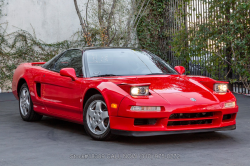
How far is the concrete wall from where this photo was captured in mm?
14195

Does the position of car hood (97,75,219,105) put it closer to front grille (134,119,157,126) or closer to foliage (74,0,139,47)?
front grille (134,119,157,126)

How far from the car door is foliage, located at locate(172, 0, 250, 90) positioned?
18.3ft

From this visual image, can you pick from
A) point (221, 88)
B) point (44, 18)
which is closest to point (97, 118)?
point (221, 88)

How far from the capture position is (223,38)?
37.7 ft

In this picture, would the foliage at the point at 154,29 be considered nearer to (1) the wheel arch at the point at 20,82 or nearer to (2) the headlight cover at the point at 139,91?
(1) the wheel arch at the point at 20,82

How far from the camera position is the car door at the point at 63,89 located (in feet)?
19.4

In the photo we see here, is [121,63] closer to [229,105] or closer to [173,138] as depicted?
[173,138]

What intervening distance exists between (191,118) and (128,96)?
78cm

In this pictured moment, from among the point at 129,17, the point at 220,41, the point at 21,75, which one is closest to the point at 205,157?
the point at 21,75

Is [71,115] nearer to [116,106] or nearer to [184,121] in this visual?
[116,106]

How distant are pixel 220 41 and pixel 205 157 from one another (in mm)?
7552

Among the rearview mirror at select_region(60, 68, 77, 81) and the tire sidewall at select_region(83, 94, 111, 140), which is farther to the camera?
the rearview mirror at select_region(60, 68, 77, 81)

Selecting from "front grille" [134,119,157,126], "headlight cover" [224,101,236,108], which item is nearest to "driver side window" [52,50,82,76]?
"front grille" [134,119,157,126]

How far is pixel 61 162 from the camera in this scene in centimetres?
427
